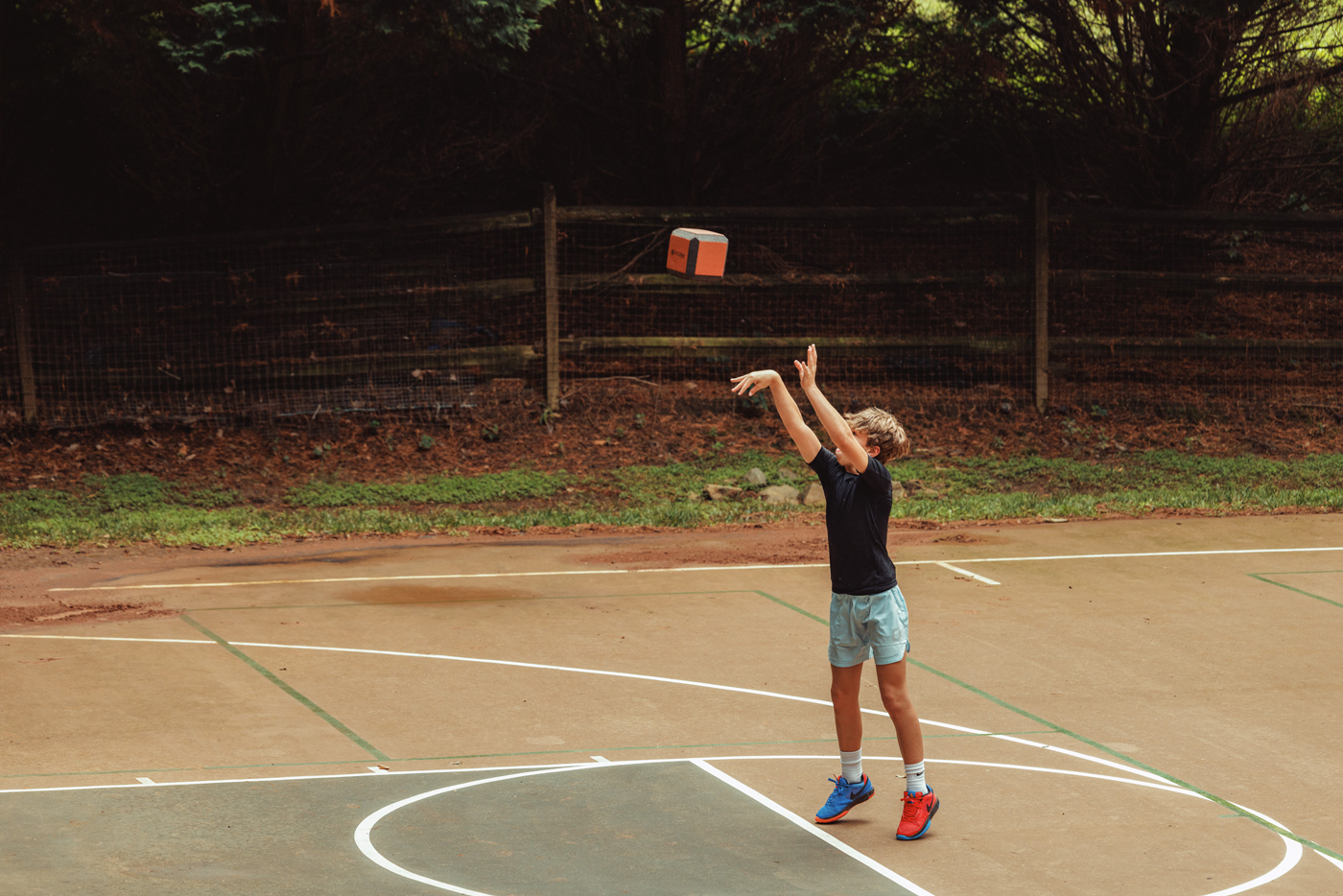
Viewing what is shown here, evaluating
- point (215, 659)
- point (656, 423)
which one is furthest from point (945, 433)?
point (215, 659)

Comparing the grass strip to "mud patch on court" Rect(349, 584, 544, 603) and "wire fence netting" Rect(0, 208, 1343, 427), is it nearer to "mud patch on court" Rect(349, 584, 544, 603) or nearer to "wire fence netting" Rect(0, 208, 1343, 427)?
"wire fence netting" Rect(0, 208, 1343, 427)

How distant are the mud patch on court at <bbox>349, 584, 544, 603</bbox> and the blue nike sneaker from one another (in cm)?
472

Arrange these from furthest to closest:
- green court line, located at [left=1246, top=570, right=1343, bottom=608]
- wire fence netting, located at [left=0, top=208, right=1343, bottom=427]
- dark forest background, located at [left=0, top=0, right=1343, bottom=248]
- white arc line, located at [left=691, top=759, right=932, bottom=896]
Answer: dark forest background, located at [left=0, top=0, right=1343, bottom=248] → wire fence netting, located at [left=0, top=208, right=1343, bottom=427] → green court line, located at [left=1246, top=570, right=1343, bottom=608] → white arc line, located at [left=691, top=759, right=932, bottom=896]

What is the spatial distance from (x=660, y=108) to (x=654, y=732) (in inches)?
527

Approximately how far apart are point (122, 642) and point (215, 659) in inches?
31.5

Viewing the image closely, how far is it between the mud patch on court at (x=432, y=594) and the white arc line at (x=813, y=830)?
391 cm

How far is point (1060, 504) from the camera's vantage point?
45.6 feet

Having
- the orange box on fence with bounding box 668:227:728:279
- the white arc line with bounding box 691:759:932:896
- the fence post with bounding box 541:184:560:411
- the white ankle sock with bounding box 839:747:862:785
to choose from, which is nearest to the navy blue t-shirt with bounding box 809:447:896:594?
the white ankle sock with bounding box 839:747:862:785

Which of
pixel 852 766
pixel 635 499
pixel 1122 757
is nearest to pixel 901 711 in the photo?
pixel 852 766

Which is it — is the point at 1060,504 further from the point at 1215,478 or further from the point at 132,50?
the point at 132,50

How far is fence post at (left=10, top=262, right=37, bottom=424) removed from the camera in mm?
16000

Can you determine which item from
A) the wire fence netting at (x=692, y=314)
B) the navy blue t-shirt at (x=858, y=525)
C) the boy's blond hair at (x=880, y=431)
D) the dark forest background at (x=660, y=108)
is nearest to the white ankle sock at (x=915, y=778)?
the navy blue t-shirt at (x=858, y=525)

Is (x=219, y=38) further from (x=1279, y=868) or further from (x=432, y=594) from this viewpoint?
(x=1279, y=868)

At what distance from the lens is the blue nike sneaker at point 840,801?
5.56 m
